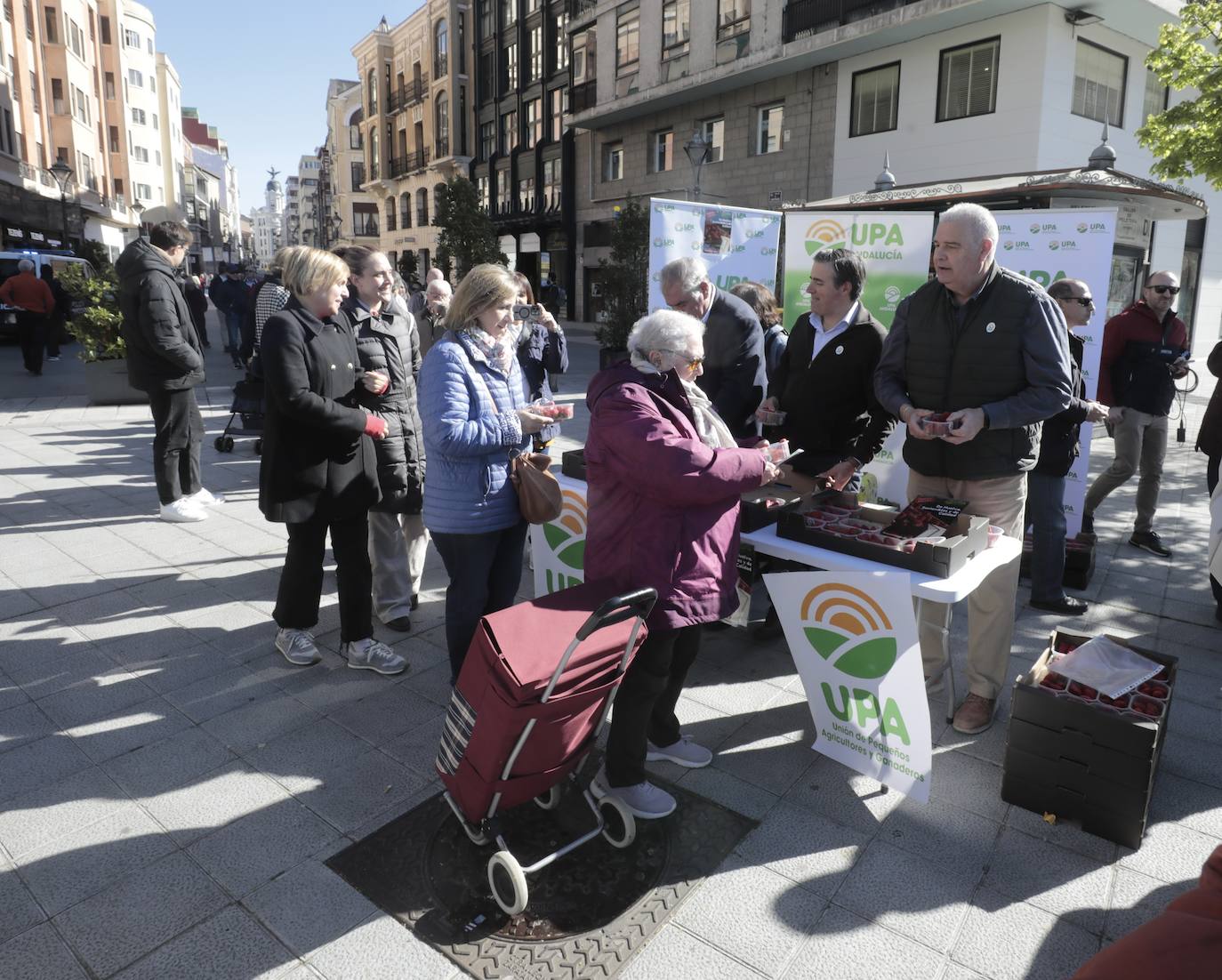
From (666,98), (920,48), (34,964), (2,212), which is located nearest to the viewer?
(34,964)

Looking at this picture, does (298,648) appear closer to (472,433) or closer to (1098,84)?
(472,433)

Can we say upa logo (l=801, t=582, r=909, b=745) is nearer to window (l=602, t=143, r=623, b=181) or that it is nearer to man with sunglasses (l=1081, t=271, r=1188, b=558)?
man with sunglasses (l=1081, t=271, r=1188, b=558)

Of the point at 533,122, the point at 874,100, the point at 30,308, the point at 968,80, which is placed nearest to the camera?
the point at 30,308

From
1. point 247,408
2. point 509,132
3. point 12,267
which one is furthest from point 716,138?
point 12,267

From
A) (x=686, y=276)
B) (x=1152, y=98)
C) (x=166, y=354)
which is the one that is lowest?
(x=166, y=354)

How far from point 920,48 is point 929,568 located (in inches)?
724

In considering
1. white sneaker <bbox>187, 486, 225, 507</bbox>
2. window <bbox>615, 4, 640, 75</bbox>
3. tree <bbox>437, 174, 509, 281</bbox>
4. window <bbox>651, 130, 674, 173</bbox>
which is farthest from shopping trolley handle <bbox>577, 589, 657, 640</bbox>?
window <bbox>615, 4, 640, 75</bbox>

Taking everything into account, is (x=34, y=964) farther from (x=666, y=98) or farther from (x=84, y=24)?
(x=84, y=24)

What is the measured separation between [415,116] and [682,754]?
154 feet

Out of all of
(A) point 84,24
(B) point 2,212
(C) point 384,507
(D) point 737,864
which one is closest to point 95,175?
(A) point 84,24

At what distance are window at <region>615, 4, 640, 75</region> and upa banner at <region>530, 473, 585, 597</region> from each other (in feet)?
79.1

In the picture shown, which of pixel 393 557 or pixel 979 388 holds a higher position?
pixel 979 388

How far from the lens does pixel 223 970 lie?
2.23 m

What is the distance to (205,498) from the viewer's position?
6.77 metres
